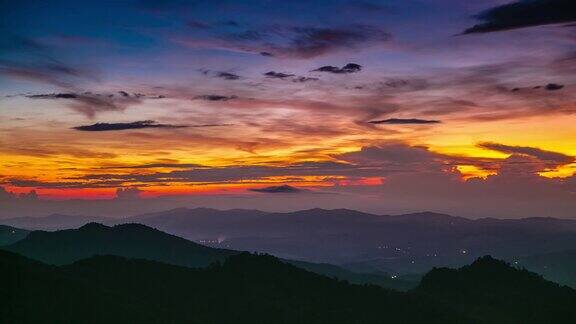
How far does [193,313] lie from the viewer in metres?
181

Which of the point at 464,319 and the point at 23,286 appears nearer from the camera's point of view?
the point at 23,286

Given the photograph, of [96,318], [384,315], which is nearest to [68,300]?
[96,318]

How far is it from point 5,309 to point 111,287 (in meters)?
54.7

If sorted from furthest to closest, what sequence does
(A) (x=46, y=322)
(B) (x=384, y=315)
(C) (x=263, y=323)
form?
1. (B) (x=384, y=315)
2. (C) (x=263, y=323)
3. (A) (x=46, y=322)

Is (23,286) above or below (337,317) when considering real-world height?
above

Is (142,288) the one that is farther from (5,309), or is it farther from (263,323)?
(5,309)

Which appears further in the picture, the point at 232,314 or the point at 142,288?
the point at 142,288

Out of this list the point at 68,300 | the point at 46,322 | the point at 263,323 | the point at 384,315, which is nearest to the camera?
the point at 46,322

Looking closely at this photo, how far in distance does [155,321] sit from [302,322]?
46.7m

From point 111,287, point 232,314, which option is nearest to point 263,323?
point 232,314

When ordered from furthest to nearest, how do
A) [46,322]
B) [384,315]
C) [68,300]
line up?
[384,315] → [68,300] → [46,322]

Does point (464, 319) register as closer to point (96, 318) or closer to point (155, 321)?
point (155, 321)

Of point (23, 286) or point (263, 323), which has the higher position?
point (23, 286)

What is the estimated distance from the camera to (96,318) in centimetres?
14625
